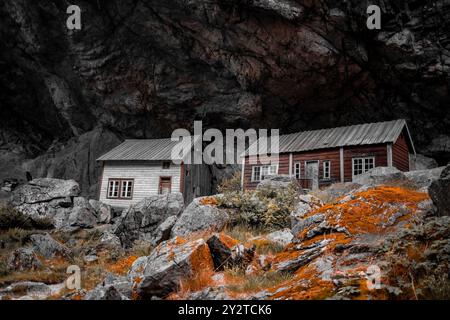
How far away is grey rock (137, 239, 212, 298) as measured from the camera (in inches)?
243

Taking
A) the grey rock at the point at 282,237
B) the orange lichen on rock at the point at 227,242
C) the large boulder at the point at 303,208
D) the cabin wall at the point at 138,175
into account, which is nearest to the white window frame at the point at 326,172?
the cabin wall at the point at 138,175

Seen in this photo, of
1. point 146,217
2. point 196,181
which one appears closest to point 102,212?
point 196,181

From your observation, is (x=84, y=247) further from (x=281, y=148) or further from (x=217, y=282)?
(x=281, y=148)

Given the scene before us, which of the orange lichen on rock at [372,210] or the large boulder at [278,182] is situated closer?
the orange lichen on rock at [372,210]

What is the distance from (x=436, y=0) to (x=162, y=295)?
2886 centimetres

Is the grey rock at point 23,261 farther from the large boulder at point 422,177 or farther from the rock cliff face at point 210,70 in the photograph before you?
the rock cliff face at point 210,70

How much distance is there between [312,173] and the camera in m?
23.4

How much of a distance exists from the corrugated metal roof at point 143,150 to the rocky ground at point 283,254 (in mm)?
14330

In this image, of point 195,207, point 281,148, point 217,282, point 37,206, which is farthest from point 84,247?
point 281,148

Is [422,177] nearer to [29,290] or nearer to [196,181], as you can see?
[29,290]

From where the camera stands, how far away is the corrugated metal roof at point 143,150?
27.8 m

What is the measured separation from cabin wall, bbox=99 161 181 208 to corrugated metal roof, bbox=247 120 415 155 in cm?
697

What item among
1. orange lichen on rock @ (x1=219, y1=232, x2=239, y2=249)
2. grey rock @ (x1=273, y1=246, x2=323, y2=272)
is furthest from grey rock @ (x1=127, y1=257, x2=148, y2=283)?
grey rock @ (x1=273, y1=246, x2=323, y2=272)

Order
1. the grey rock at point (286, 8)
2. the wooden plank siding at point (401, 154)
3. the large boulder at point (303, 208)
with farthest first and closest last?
the grey rock at point (286, 8), the wooden plank siding at point (401, 154), the large boulder at point (303, 208)
